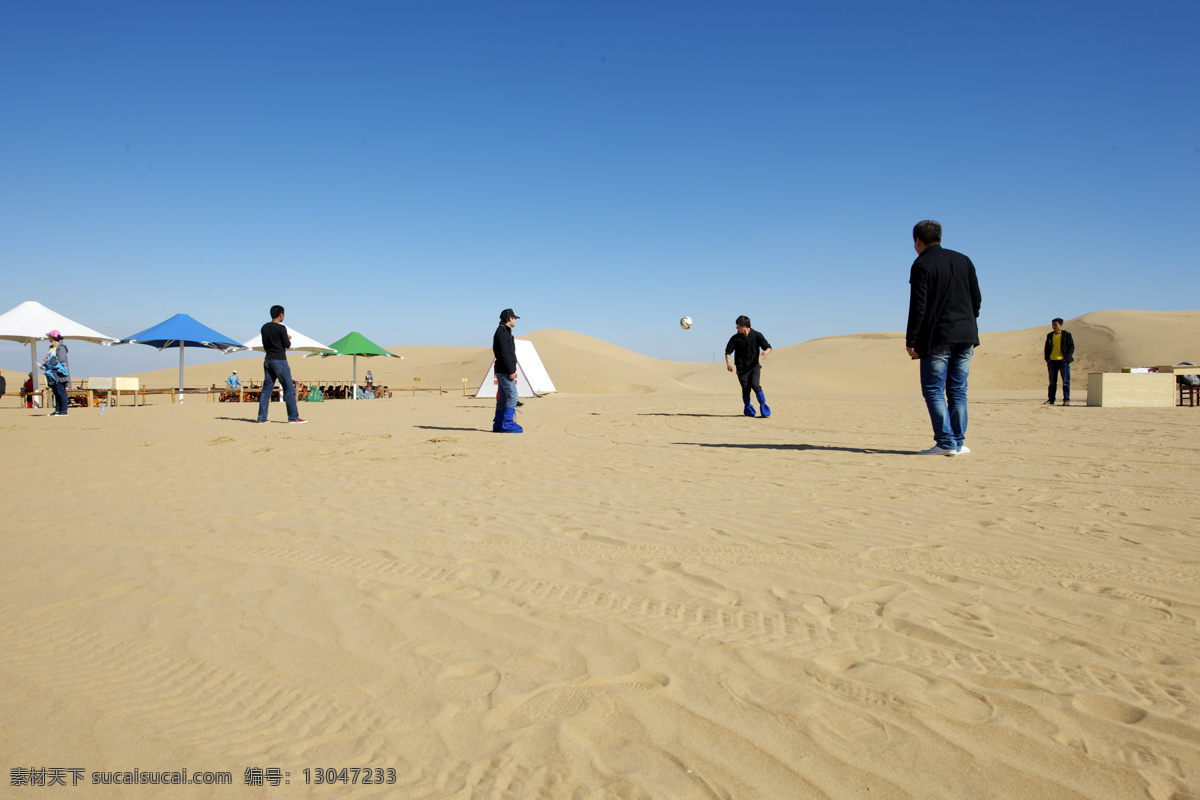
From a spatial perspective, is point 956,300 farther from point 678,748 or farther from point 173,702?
point 173,702

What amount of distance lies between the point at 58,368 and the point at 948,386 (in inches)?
605

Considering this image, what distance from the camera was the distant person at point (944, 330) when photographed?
20.4 feet

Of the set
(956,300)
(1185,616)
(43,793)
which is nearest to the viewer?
(43,793)

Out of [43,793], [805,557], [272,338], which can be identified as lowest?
[43,793]

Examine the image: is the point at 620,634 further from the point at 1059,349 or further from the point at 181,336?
the point at 181,336

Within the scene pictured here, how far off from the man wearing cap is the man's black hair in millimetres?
5370

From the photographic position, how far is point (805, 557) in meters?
2.97

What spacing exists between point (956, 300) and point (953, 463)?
5.38 ft

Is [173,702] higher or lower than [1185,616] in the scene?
lower

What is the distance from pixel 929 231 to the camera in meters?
6.43

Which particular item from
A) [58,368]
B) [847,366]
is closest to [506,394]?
[58,368]

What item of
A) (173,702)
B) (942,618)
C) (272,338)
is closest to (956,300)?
(942,618)

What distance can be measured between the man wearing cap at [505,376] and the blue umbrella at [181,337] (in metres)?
13.7

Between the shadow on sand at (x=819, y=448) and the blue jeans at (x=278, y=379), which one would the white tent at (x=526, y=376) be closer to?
the blue jeans at (x=278, y=379)
